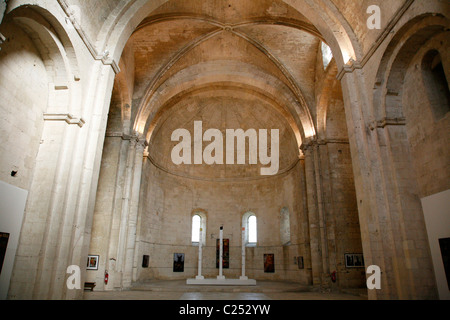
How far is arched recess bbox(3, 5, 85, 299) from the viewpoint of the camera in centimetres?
693

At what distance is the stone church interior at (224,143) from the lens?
725cm

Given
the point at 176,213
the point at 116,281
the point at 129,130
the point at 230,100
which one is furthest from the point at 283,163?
the point at 116,281

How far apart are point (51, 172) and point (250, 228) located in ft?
53.7

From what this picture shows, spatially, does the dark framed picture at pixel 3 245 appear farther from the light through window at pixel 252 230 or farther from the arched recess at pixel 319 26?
the light through window at pixel 252 230

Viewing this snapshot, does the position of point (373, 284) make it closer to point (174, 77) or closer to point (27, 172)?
point (27, 172)

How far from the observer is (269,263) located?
65.5 feet

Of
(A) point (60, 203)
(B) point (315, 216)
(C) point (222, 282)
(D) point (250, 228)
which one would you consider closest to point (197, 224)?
(D) point (250, 228)

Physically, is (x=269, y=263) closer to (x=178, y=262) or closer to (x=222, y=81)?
(x=178, y=262)

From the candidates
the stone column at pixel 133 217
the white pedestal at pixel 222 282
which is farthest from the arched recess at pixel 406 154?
the stone column at pixel 133 217

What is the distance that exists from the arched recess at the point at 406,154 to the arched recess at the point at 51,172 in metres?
8.10

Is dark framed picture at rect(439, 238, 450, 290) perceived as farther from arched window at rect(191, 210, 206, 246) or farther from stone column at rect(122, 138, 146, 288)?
arched window at rect(191, 210, 206, 246)

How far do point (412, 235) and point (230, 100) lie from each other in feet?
54.3

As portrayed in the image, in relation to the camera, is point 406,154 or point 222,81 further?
point 222,81

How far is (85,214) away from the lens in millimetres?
7828
